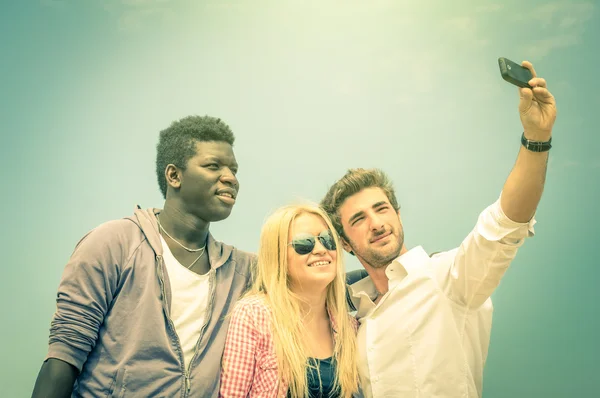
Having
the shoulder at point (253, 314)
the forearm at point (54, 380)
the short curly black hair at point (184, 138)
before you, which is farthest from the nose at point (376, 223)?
the forearm at point (54, 380)

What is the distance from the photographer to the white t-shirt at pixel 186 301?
2625mm

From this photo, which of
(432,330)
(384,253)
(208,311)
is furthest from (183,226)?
(432,330)

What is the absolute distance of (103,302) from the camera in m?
2.46

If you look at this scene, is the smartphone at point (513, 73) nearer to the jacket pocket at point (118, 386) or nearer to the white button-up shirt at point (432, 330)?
the white button-up shirt at point (432, 330)

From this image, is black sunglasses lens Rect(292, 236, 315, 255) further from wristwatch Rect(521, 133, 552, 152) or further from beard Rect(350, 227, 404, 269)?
wristwatch Rect(521, 133, 552, 152)

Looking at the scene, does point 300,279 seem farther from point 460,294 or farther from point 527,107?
point 527,107

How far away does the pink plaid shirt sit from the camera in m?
2.52

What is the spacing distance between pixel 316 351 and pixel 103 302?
4.06 feet

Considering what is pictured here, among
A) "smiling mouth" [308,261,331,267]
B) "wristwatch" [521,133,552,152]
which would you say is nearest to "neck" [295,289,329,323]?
"smiling mouth" [308,261,331,267]

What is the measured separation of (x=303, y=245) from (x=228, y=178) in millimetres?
649

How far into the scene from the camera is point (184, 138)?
3.08 meters

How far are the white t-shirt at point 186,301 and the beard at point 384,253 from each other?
3.67ft

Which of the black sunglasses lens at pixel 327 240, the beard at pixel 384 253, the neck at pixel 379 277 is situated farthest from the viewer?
the neck at pixel 379 277

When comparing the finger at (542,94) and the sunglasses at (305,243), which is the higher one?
the finger at (542,94)
